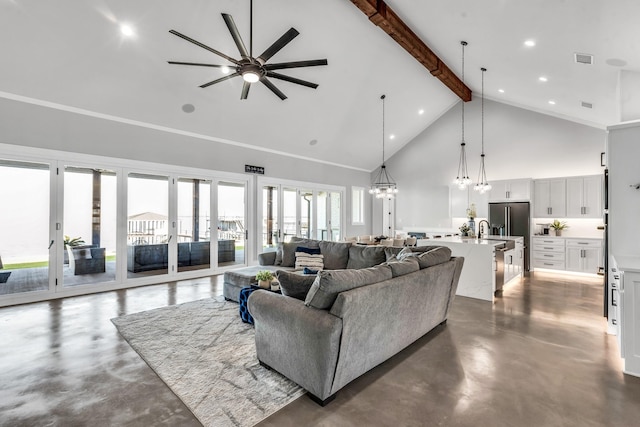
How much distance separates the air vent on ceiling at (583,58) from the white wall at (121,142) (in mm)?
5687

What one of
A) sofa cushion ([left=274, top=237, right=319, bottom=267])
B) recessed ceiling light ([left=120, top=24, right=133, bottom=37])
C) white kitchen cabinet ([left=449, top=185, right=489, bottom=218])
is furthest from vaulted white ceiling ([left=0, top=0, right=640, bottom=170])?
sofa cushion ([left=274, top=237, right=319, bottom=267])

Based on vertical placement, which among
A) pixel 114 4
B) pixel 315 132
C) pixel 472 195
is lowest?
pixel 472 195

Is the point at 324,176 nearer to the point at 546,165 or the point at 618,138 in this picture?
the point at 546,165

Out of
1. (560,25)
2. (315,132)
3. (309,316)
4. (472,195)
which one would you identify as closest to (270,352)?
(309,316)

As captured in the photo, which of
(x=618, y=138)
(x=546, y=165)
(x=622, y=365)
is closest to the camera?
(x=622, y=365)

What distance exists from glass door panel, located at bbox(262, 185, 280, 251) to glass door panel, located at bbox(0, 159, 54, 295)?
4.13m

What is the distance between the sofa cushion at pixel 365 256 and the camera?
448cm

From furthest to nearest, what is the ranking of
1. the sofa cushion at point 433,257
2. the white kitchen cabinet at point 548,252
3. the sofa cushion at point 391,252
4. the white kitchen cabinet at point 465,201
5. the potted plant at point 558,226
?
the white kitchen cabinet at point 465,201
the potted plant at point 558,226
the white kitchen cabinet at point 548,252
the sofa cushion at point 391,252
the sofa cushion at point 433,257

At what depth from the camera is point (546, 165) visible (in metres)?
7.60

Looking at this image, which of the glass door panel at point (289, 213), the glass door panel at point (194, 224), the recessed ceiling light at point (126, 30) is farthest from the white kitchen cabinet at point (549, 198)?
the recessed ceiling light at point (126, 30)

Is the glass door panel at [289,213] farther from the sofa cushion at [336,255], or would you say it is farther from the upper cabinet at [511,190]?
the upper cabinet at [511,190]

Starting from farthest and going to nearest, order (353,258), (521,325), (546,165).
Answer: (546,165) → (353,258) → (521,325)

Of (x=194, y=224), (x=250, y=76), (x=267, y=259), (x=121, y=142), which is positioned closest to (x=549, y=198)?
(x=267, y=259)

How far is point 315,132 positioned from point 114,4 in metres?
4.72
